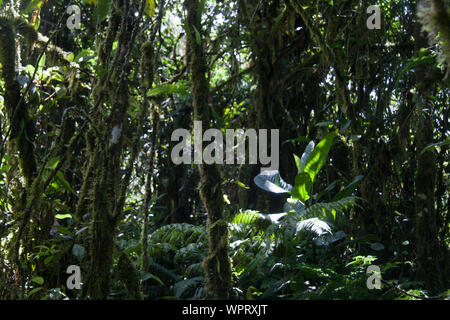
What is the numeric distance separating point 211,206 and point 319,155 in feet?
3.75

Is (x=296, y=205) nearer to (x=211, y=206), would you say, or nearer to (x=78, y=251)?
(x=211, y=206)

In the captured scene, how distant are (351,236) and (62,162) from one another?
2.44 m

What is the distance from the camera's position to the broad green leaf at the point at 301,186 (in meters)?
2.92

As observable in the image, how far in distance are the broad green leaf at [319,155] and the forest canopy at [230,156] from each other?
12mm

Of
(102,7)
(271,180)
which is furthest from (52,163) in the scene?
(271,180)

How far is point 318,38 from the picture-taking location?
9.78ft

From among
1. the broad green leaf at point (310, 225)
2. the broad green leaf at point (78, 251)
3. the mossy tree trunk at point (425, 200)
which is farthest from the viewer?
the mossy tree trunk at point (425, 200)

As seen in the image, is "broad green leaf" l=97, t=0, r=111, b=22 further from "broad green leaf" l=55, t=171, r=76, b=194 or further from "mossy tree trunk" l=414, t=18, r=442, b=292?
"mossy tree trunk" l=414, t=18, r=442, b=292

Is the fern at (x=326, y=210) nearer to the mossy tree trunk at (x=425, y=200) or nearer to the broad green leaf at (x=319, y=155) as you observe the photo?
the broad green leaf at (x=319, y=155)

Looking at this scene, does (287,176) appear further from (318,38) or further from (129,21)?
(129,21)

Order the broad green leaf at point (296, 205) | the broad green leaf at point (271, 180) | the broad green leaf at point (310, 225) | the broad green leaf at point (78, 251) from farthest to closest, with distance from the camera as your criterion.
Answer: the broad green leaf at point (271, 180) → the broad green leaf at point (296, 205) → the broad green leaf at point (310, 225) → the broad green leaf at point (78, 251)

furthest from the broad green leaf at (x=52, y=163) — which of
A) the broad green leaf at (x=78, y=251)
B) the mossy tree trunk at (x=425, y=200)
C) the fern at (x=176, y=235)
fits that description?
the mossy tree trunk at (x=425, y=200)
